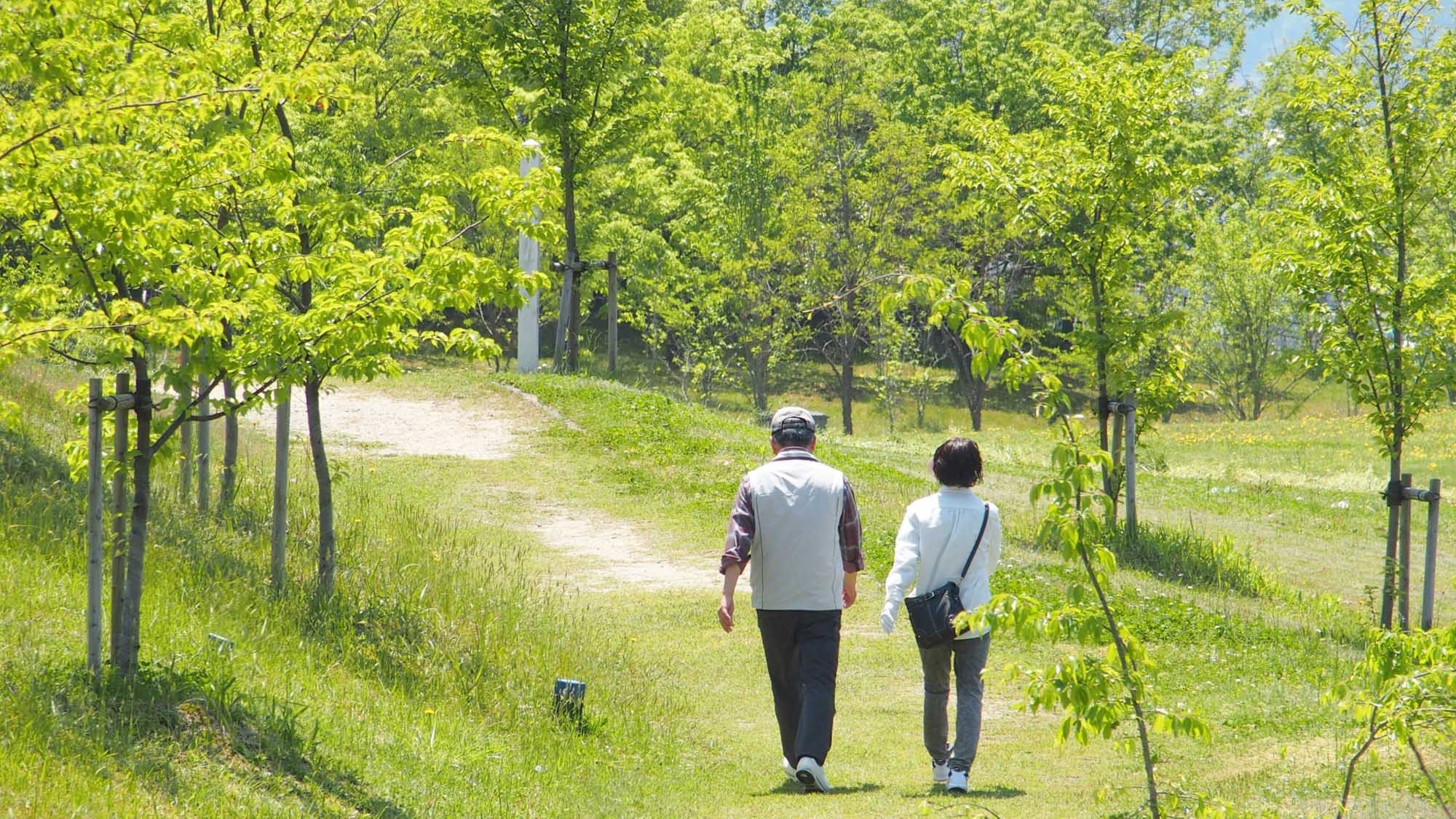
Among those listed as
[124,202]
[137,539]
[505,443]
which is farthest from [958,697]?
[505,443]

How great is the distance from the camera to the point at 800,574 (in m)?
6.64

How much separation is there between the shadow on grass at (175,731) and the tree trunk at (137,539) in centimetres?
12

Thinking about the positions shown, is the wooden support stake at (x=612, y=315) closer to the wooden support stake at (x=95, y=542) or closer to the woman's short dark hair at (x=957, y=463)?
the woman's short dark hair at (x=957, y=463)

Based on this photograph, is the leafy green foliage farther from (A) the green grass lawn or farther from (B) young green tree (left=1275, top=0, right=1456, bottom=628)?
(B) young green tree (left=1275, top=0, right=1456, bottom=628)

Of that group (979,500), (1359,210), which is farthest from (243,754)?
(1359,210)

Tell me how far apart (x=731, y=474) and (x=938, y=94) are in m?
32.3

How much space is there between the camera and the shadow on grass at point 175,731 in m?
5.19

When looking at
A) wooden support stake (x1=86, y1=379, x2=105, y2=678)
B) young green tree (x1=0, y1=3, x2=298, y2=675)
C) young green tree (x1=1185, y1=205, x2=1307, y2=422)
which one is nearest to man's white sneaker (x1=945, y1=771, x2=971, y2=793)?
young green tree (x1=0, y1=3, x2=298, y2=675)

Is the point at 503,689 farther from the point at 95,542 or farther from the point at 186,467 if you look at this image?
the point at 186,467

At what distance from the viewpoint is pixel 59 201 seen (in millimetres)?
5816

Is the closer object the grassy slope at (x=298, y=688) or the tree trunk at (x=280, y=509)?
the grassy slope at (x=298, y=688)

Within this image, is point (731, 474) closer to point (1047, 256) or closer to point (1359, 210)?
point (1047, 256)

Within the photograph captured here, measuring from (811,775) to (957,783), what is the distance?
0.70 meters

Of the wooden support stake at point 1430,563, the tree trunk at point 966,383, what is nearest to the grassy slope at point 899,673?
the wooden support stake at point 1430,563
